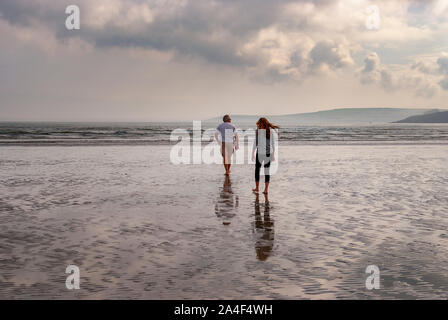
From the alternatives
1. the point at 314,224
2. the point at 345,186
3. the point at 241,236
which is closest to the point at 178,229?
the point at 241,236

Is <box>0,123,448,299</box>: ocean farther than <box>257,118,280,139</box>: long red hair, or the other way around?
<box>257,118,280,139</box>: long red hair

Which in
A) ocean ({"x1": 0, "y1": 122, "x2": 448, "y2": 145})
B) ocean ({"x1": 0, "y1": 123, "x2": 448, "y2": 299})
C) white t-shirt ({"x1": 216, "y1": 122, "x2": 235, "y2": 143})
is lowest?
ocean ({"x1": 0, "y1": 123, "x2": 448, "y2": 299})

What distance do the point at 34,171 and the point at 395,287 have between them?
1497cm

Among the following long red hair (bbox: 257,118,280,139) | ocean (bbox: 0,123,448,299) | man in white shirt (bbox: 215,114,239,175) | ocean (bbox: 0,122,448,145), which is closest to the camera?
ocean (bbox: 0,123,448,299)

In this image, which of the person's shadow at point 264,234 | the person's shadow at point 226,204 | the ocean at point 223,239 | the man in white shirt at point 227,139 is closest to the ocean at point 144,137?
the man in white shirt at point 227,139

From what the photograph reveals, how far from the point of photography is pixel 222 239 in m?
6.78

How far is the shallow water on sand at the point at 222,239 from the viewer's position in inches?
190

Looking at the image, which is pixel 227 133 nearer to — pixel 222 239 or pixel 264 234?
pixel 264 234

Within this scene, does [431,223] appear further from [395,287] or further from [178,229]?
[178,229]

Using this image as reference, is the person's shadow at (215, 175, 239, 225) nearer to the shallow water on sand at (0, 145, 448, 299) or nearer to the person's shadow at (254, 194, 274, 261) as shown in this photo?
the shallow water on sand at (0, 145, 448, 299)

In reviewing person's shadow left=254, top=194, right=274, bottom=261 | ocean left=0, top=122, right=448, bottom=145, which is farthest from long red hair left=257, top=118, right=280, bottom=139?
ocean left=0, top=122, right=448, bottom=145

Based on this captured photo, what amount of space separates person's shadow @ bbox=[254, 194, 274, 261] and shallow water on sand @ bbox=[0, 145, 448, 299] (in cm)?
3

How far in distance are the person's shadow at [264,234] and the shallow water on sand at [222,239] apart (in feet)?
0.10

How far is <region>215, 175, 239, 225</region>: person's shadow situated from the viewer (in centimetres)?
865
